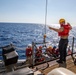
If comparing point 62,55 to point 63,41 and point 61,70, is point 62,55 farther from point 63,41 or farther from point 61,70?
point 61,70

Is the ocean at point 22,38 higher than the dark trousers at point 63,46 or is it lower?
lower

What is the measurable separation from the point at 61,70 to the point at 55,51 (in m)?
6.18

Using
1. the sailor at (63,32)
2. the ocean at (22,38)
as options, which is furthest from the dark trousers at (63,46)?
the ocean at (22,38)

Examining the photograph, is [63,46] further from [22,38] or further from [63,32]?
[22,38]

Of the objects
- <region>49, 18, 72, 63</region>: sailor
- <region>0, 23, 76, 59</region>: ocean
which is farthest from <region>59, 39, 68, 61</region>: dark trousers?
<region>0, 23, 76, 59</region>: ocean

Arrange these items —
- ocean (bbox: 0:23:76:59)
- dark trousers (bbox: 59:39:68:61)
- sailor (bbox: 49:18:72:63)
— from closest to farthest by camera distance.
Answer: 1. sailor (bbox: 49:18:72:63)
2. dark trousers (bbox: 59:39:68:61)
3. ocean (bbox: 0:23:76:59)

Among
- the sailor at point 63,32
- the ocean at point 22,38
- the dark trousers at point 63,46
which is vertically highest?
the sailor at point 63,32

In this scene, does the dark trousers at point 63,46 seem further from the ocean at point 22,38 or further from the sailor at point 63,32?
the ocean at point 22,38

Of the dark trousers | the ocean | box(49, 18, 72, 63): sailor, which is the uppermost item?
box(49, 18, 72, 63): sailor

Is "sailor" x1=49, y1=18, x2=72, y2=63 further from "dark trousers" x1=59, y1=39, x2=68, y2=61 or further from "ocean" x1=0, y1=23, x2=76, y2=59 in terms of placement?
"ocean" x1=0, y1=23, x2=76, y2=59

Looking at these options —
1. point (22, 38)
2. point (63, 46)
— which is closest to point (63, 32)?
point (63, 46)

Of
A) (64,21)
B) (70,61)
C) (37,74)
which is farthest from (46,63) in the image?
(64,21)

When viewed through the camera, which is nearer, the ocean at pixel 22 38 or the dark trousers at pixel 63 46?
the dark trousers at pixel 63 46

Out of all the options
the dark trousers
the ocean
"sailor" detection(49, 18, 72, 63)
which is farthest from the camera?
the ocean
